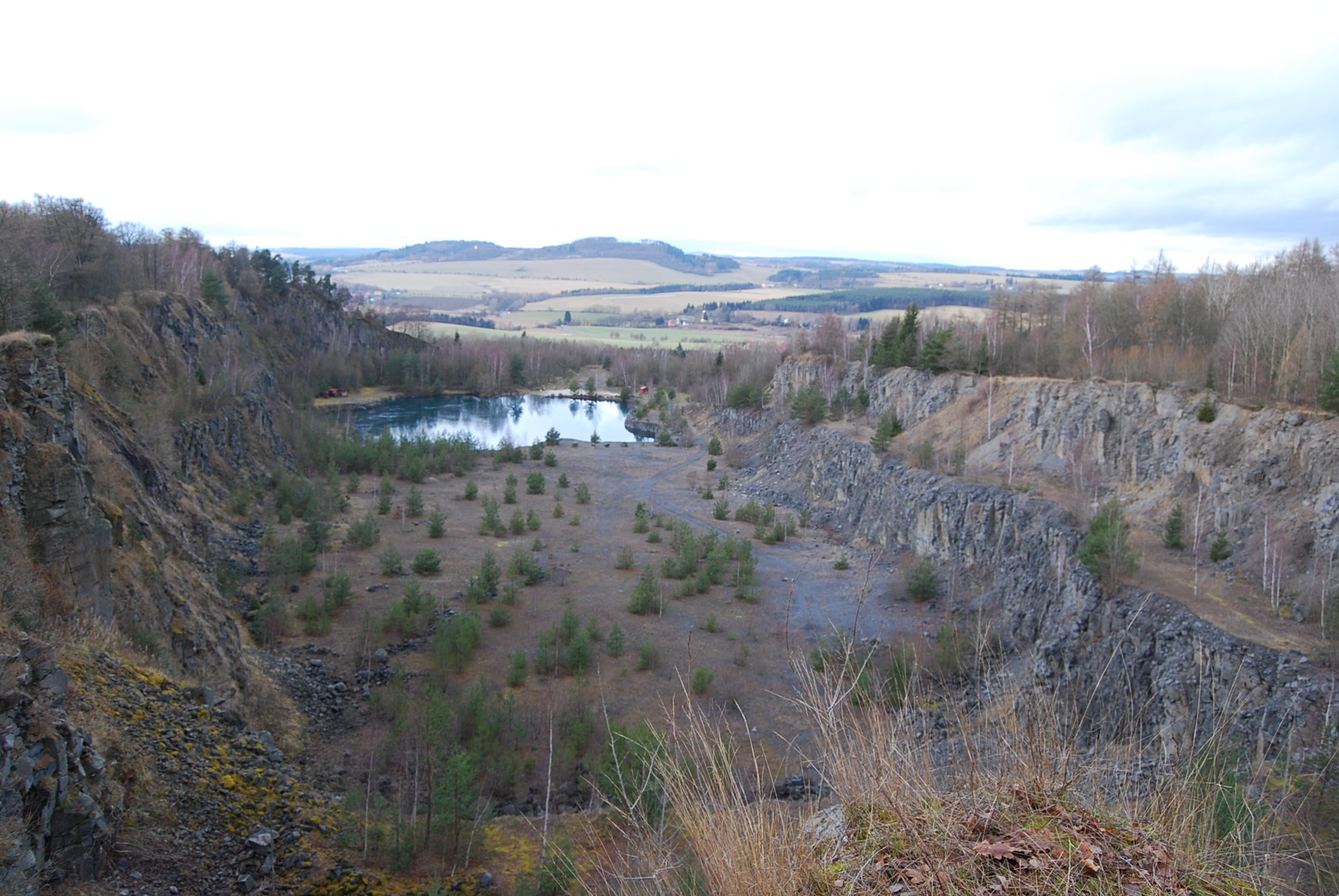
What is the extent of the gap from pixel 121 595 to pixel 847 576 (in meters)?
20.3

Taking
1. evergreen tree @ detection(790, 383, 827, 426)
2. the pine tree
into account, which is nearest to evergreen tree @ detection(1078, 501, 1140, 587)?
the pine tree

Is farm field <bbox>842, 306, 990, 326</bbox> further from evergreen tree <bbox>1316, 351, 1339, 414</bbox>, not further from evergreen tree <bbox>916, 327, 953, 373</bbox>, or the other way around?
evergreen tree <bbox>1316, 351, 1339, 414</bbox>

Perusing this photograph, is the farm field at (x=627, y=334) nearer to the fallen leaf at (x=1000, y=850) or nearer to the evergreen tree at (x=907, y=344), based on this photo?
the evergreen tree at (x=907, y=344)

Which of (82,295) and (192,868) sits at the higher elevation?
(82,295)

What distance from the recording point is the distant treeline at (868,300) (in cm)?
12388

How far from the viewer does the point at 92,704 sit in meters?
8.61

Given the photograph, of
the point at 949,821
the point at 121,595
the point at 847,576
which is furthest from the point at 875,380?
the point at 949,821

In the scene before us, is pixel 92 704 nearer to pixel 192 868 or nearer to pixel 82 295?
pixel 192 868

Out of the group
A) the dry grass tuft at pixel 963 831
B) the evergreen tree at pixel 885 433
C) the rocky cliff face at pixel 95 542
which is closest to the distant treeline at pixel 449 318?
the rocky cliff face at pixel 95 542

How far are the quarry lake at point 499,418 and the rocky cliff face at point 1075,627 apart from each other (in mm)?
31699

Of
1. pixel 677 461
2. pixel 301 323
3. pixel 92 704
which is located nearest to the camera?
pixel 92 704

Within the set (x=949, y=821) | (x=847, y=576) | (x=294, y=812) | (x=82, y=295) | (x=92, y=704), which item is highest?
(x=82, y=295)

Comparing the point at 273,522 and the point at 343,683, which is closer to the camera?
the point at 343,683

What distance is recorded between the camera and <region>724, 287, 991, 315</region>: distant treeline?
406 ft
